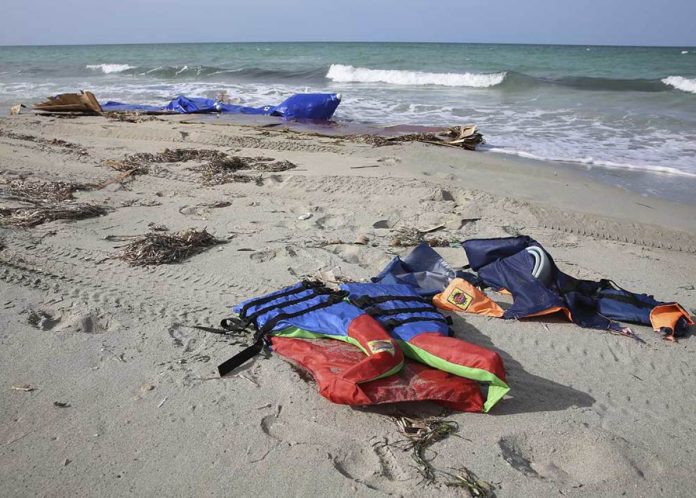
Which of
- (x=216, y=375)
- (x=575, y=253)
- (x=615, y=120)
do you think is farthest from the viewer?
(x=615, y=120)

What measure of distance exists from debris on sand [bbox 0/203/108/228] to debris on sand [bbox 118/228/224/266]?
878mm

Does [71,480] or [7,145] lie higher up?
[7,145]

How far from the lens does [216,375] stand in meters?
2.63

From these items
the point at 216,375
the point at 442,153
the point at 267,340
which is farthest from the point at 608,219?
the point at 216,375

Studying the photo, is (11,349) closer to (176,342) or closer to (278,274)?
(176,342)

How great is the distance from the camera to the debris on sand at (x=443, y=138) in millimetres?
8398

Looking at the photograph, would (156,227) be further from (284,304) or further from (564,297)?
(564,297)

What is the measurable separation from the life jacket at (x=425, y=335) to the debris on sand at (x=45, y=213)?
9.51 ft

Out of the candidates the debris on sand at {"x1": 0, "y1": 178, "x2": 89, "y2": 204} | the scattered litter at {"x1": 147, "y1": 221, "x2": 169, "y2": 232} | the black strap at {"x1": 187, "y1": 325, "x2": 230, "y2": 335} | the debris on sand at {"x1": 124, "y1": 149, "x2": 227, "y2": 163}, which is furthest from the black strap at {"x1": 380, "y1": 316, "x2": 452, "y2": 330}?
the debris on sand at {"x1": 124, "y1": 149, "x2": 227, "y2": 163}

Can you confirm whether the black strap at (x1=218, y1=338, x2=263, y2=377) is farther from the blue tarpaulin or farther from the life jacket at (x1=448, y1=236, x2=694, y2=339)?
the blue tarpaulin

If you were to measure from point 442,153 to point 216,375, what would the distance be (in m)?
5.90

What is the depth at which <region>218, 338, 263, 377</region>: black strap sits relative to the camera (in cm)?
263

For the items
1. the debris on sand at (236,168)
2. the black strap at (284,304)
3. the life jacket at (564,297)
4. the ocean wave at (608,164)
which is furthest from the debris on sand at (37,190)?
the ocean wave at (608,164)

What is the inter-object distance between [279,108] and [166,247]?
7943mm
